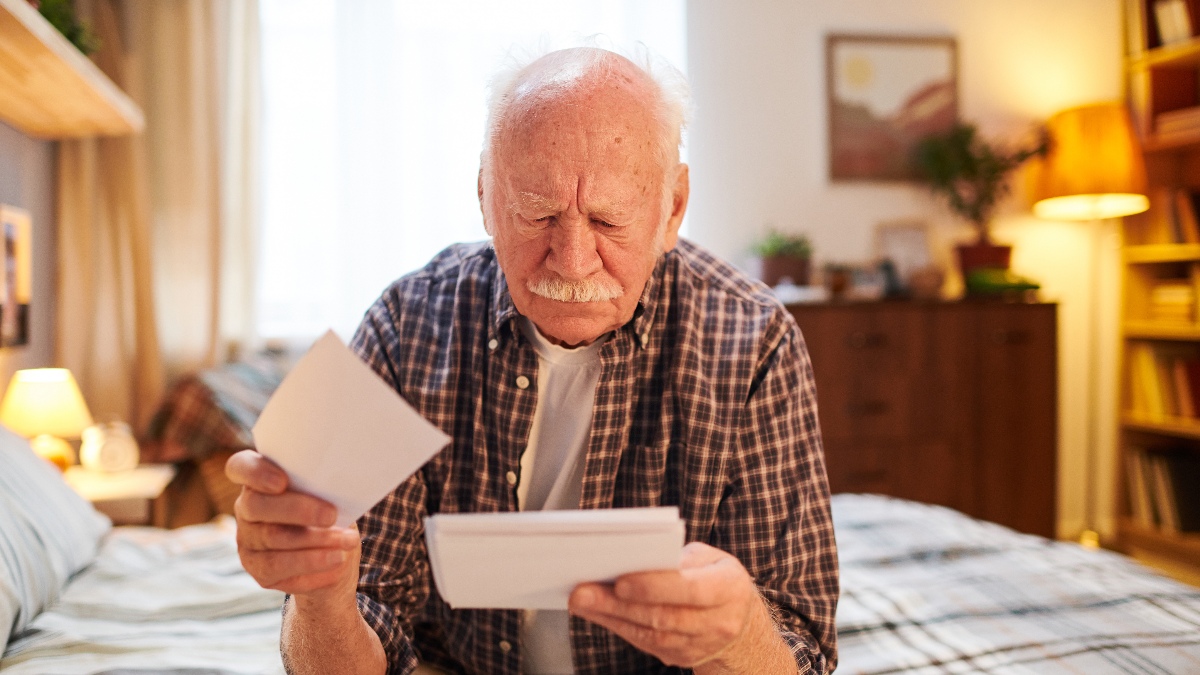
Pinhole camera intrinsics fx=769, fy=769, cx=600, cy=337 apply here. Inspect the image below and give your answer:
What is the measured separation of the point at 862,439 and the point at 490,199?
2660 mm

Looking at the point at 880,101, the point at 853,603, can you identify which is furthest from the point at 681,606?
the point at 880,101

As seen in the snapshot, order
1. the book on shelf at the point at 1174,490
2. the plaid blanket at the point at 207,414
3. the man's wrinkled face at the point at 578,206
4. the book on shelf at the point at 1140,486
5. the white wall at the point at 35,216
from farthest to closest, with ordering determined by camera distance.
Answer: the book on shelf at the point at 1140,486 → the book on shelf at the point at 1174,490 → the plaid blanket at the point at 207,414 → the white wall at the point at 35,216 → the man's wrinkled face at the point at 578,206

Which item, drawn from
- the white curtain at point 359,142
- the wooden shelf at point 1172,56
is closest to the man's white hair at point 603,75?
the white curtain at point 359,142

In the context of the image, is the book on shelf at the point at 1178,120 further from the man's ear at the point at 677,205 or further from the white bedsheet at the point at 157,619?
the white bedsheet at the point at 157,619

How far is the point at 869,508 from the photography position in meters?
1.90

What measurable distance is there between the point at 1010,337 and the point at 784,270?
1012 millimetres

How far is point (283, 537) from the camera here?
685 millimetres

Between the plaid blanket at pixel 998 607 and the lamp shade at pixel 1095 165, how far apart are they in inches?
97.8

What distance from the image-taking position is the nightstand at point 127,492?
2.35m

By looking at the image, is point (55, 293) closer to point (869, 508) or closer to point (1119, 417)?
point (869, 508)

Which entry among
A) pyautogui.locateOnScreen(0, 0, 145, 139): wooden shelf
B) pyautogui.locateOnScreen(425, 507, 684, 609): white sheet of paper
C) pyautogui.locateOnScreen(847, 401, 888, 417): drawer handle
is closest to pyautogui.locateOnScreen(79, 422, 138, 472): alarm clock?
pyautogui.locateOnScreen(0, 0, 145, 139): wooden shelf

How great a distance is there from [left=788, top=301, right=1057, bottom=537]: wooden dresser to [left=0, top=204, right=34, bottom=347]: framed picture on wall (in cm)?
272

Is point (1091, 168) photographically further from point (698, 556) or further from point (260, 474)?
point (260, 474)

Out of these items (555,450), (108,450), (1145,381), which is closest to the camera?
(555,450)
